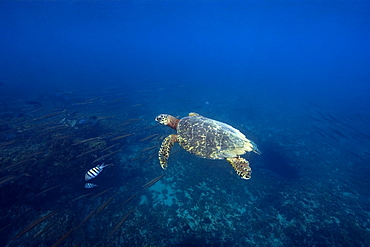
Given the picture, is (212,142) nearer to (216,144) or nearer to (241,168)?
(216,144)

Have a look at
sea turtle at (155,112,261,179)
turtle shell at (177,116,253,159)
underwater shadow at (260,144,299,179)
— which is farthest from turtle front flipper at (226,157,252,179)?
underwater shadow at (260,144,299,179)

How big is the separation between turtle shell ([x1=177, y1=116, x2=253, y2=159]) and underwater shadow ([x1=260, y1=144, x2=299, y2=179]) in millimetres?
2999

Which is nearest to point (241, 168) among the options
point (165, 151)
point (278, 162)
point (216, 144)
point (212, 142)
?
point (216, 144)

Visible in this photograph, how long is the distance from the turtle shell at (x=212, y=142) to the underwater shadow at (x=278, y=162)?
2999 millimetres

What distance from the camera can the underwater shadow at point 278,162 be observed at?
6703 mm

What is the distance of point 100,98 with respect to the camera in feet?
46.1

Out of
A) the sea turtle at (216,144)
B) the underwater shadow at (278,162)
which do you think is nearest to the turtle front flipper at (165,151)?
the sea turtle at (216,144)

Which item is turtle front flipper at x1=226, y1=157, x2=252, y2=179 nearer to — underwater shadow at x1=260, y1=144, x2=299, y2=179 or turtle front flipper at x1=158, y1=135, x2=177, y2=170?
turtle front flipper at x1=158, y1=135, x2=177, y2=170

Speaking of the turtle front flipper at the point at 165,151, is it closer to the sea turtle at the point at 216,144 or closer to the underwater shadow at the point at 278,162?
the sea turtle at the point at 216,144

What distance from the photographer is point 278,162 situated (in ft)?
23.9

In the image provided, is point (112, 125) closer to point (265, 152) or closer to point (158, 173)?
point (158, 173)

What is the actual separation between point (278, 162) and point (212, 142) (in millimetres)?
4445

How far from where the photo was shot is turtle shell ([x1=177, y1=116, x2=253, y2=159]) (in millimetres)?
4652

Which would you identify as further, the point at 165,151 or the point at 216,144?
the point at 165,151
